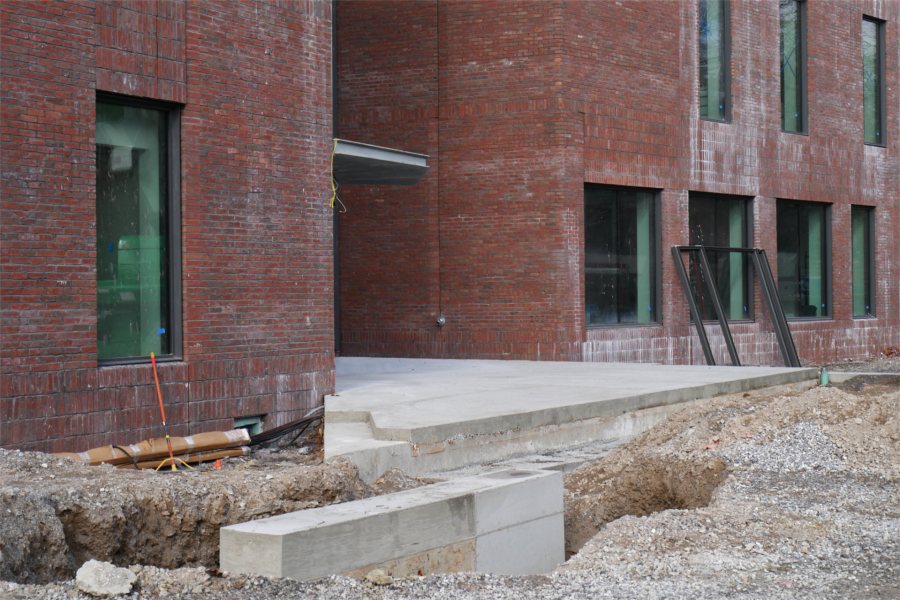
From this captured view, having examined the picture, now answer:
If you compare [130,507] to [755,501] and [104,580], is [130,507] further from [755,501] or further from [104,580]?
[755,501]

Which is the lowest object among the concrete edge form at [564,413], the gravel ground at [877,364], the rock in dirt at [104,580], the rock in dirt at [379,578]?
the rock in dirt at [379,578]

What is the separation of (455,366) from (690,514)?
10.6 metres

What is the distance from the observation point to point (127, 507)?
25.8 ft

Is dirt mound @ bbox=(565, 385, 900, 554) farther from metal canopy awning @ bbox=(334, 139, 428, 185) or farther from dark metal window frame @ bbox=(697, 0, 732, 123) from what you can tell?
dark metal window frame @ bbox=(697, 0, 732, 123)

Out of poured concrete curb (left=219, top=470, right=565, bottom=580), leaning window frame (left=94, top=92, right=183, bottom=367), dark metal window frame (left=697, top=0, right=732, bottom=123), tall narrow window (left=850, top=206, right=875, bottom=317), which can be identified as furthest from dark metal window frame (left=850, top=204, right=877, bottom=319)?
poured concrete curb (left=219, top=470, right=565, bottom=580)

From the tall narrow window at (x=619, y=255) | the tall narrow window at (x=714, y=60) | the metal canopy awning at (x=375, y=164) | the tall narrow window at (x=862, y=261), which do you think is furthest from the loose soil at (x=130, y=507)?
the tall narrow window at (x=862, y=261)

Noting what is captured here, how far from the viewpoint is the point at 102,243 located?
1127 centimetres

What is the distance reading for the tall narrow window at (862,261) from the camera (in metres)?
28.2

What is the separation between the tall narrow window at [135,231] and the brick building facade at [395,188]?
0.03 meters

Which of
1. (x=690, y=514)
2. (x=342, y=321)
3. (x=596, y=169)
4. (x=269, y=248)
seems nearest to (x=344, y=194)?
(x=342, y=321)

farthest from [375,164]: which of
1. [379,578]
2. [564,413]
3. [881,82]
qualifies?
[881,82]

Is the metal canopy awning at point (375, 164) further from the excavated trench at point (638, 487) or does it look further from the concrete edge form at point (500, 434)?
the excavated trench at point (638, 487)

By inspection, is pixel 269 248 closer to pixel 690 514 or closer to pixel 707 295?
pixel 690 514

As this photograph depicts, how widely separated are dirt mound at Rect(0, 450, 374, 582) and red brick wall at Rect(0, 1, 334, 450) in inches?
65.3
